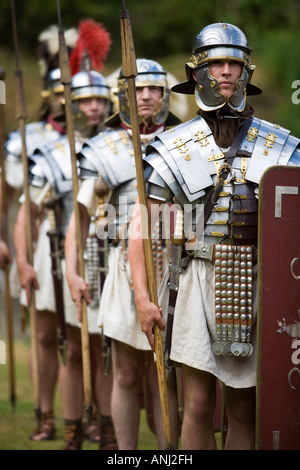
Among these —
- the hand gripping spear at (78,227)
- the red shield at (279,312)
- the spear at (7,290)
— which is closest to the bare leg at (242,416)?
the red shield at (279,312)

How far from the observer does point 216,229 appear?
4.74m

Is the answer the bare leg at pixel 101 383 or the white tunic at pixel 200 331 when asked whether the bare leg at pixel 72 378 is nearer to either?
the bare leg at pixel 101 383

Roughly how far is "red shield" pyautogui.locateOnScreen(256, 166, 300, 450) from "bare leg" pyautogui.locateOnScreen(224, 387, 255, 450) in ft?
0.90

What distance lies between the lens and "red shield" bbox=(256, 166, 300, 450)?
4.53 meters

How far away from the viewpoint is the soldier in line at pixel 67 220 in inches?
265

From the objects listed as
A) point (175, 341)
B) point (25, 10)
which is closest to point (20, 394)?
point (175, 341)

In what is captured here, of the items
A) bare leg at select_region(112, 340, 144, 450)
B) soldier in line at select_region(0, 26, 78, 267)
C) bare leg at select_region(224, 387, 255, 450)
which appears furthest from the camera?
soldier in line at select_region(0, 26, 78, 267)

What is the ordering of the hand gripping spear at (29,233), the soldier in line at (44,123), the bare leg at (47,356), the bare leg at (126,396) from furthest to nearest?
the soldier in line at (44,123) → the bare leg at (47,356) → the hand gripping spear at (29,233) → the bare leg at (126,396)

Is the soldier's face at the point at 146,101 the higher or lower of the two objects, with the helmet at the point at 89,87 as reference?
lower

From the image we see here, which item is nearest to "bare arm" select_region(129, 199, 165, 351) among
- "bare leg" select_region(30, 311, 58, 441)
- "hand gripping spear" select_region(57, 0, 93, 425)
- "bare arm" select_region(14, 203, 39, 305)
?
"hand gripping spear" select_region(57, 0, 93, 425)

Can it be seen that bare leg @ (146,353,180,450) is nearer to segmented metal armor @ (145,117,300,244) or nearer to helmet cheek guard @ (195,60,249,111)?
segmented metal armor @ (145,117,300,244)

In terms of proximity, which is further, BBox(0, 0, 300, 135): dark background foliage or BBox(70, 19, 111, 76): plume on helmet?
BBox(0, 0, 300, 135): dark background foliage

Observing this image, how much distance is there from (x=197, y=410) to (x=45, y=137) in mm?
3950

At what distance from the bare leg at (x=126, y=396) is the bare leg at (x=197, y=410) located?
0.98m
